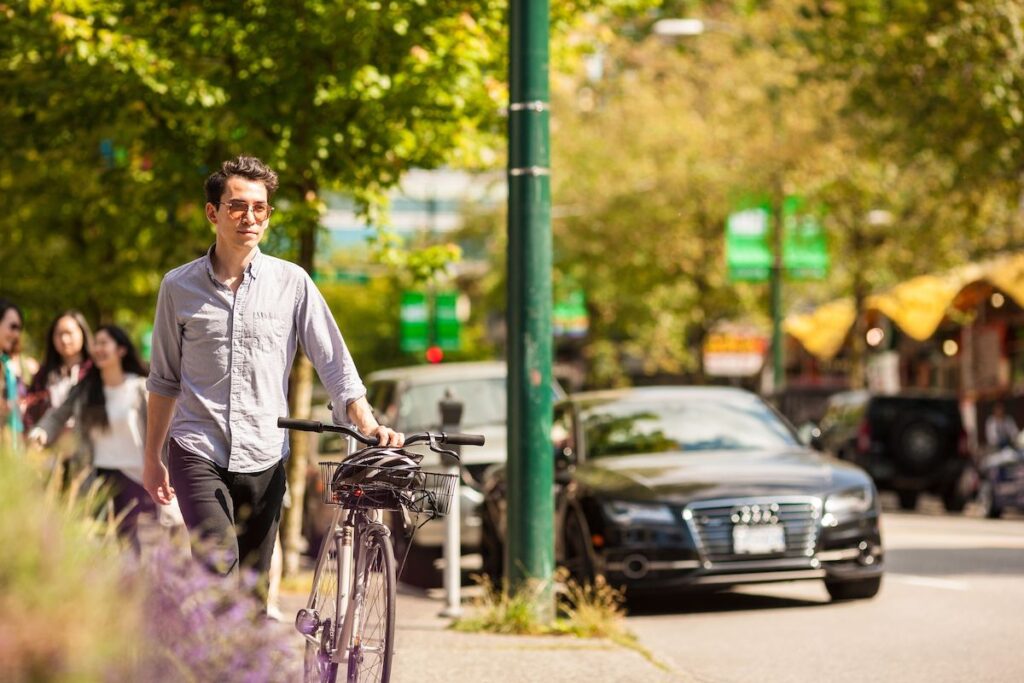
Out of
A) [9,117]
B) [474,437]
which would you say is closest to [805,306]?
[9,117]

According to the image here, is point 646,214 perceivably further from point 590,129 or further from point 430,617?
point 430,617

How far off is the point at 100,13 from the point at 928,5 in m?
11.6

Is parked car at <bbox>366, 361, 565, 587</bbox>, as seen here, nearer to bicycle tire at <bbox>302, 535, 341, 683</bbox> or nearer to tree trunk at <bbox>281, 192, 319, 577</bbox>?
tree trunk at <bbox>281, 192, 319, 577</bbox>

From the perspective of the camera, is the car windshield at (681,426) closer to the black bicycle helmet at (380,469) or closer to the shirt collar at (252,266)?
the shirt collar at (252,266)

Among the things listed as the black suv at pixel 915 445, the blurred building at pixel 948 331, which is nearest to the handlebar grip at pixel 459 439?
the black suv at pixel 915 445

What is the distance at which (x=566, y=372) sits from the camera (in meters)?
79.6

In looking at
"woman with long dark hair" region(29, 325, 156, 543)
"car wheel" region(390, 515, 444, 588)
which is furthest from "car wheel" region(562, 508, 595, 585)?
"woman with long dark hair" region(29, 325, 156, 543)

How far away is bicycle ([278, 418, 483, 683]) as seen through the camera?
5980mm

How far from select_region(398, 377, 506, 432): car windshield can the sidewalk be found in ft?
17.6

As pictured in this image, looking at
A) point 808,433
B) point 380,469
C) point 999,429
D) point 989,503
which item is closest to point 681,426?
point 808,433

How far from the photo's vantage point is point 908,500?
30.0 meters

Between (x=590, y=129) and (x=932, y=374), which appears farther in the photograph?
(x=932, y=374)

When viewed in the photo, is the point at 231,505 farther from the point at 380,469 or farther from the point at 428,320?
the point at 428,320

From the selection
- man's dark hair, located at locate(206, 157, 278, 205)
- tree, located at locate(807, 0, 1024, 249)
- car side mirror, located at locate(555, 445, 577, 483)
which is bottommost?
car side mirror, located at locate(555, 445, 577, 483)
